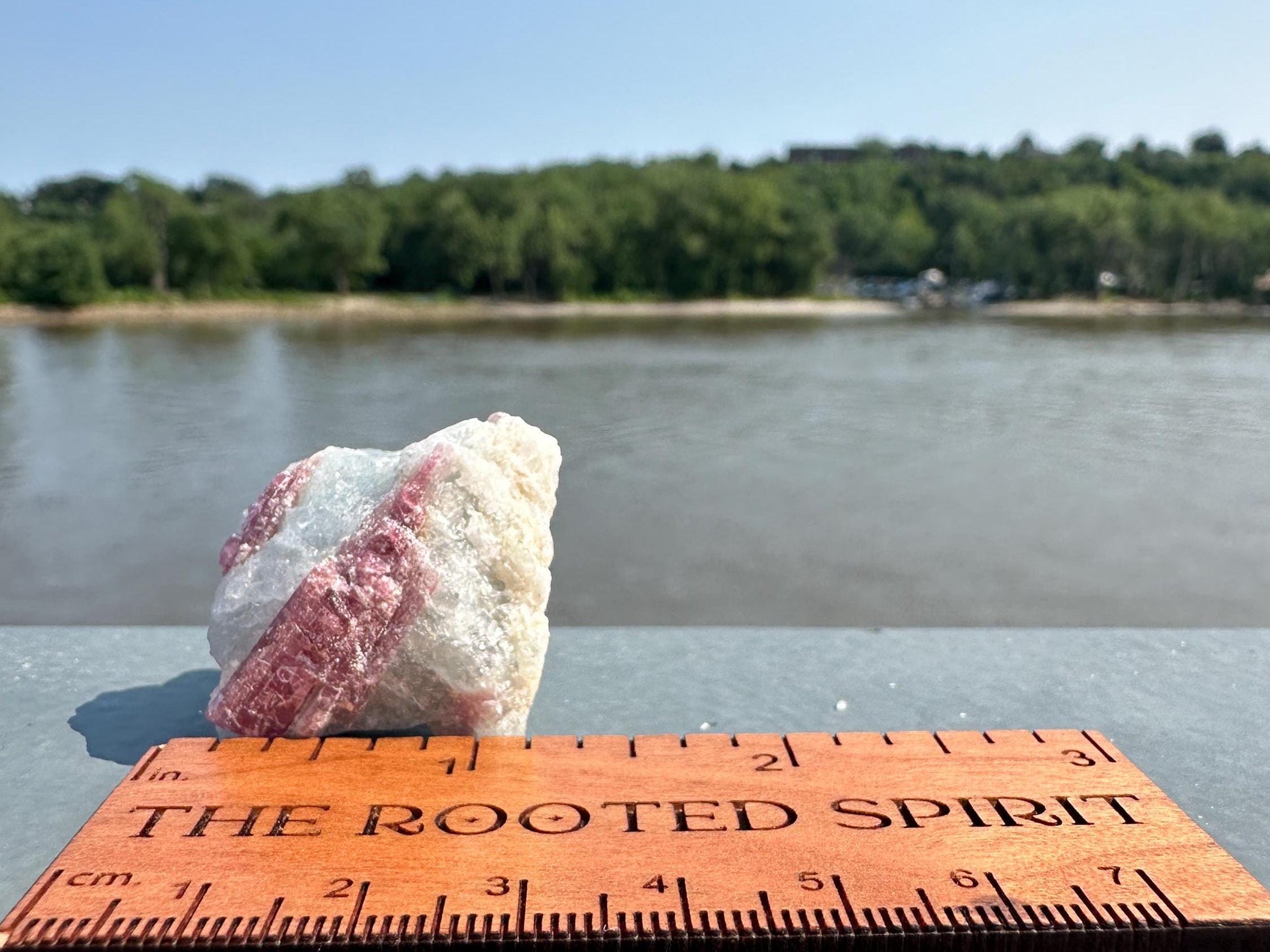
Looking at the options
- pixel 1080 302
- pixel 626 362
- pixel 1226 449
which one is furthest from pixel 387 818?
pixel 1080 302

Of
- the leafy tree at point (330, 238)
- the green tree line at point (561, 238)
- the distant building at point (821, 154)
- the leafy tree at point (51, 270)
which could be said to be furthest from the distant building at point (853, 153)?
the leafy tree at point (51, 270)

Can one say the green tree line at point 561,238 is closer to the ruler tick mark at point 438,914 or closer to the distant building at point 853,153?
the distant building at point 853,153

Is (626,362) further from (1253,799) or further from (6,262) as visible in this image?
(6,262)

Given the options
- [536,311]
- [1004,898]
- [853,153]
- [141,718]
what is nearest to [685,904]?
[1004,898]

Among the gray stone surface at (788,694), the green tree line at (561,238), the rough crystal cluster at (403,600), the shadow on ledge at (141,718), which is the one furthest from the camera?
the green tree line at (561,238)

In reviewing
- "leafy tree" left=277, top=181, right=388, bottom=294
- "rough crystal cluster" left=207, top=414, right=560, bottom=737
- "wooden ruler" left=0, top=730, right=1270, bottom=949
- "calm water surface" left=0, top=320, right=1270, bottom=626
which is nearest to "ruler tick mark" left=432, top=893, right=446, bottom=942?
"wooden ruler" left=0, top=730, right=1270, bottom=949
